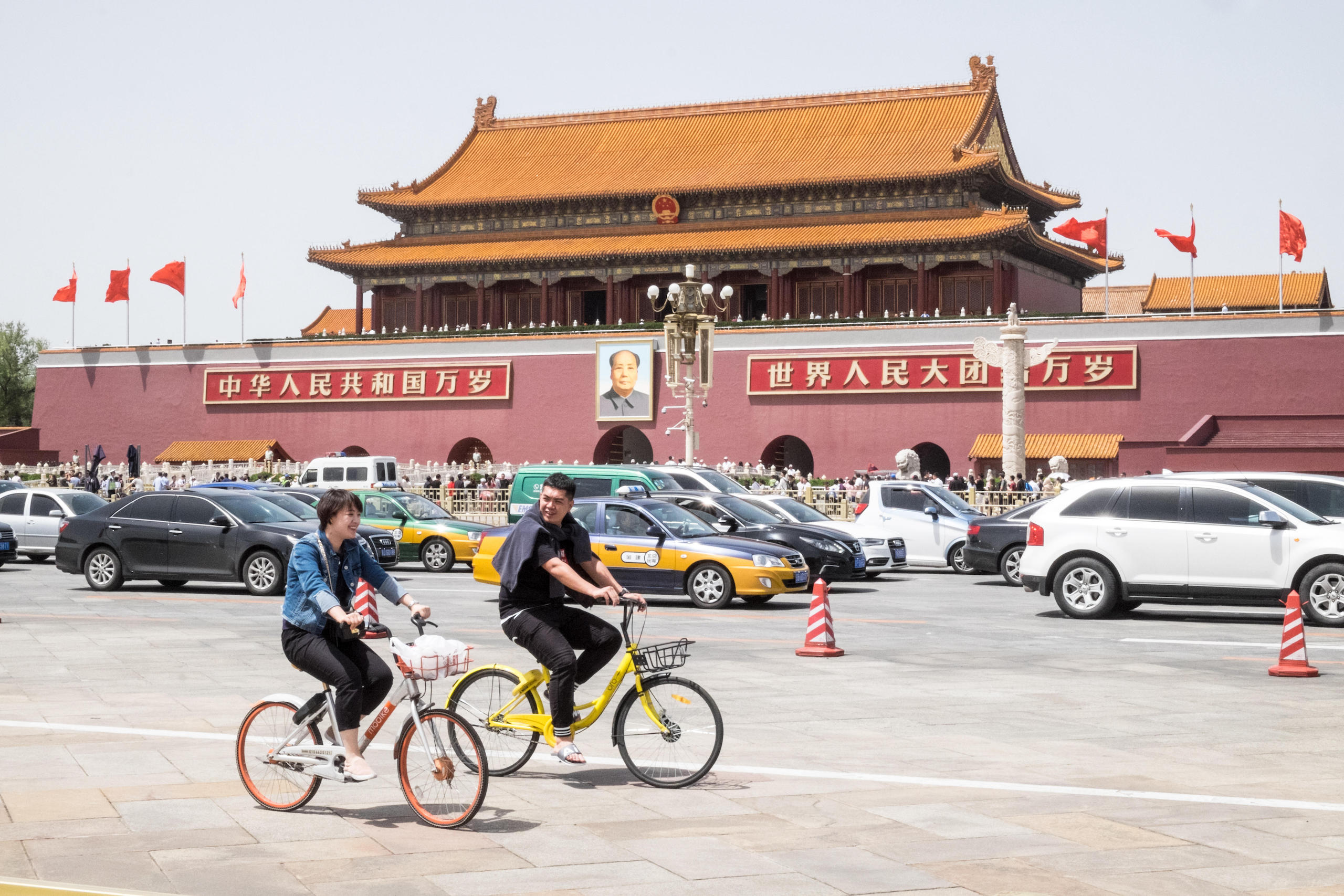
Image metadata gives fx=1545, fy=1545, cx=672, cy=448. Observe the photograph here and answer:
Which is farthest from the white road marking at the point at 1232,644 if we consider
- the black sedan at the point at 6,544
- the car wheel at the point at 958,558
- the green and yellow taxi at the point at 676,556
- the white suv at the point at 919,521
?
the black sedan at the point at 6,544

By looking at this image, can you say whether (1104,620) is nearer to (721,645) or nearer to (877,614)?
(877,614)

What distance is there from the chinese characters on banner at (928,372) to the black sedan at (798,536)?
21.2 meters

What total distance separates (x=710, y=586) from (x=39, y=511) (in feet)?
44.9

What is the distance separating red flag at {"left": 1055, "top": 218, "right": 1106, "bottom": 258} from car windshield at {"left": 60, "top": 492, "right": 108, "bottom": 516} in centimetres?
Answer: 2830

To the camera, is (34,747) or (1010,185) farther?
(1010,185)

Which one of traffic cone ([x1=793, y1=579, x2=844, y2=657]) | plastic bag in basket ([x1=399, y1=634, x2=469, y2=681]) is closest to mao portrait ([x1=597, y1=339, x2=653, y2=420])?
traffic cone ([x1=793, y1=579, x2=844, y2=657])

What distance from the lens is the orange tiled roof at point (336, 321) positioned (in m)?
61.2

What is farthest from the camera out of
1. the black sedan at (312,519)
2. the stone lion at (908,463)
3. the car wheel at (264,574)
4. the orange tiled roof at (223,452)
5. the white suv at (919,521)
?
the orange tiled roof at (223,452)

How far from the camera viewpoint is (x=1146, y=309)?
5384cm

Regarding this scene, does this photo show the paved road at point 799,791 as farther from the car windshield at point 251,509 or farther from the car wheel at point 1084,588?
the car windshield at point 251,509

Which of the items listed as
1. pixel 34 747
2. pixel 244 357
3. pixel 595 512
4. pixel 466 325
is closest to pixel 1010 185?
pixel 466 325

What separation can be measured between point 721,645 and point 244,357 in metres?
41.3

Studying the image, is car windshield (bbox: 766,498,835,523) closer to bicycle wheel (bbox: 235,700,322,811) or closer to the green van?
the green van

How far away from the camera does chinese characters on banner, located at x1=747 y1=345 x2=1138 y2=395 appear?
41.8m
